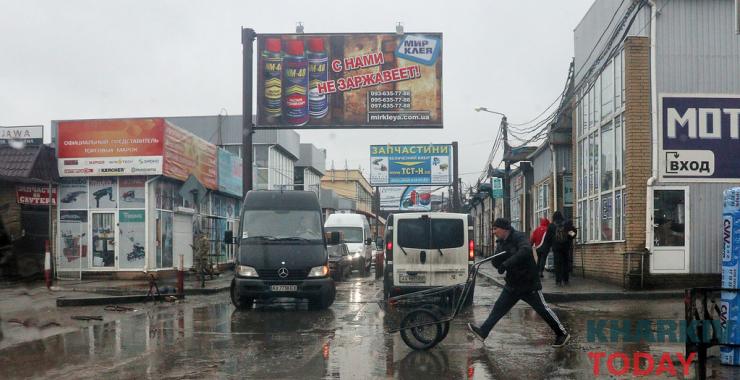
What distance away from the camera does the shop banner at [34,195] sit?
2207 cm

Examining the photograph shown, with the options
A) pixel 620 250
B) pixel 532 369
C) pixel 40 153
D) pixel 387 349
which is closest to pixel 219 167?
pixel 40 153

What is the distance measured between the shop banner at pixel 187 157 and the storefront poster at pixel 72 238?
3096 mm

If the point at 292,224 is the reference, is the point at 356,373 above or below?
below

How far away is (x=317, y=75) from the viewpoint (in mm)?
23438

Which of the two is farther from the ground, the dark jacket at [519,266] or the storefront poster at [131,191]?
the storefront poster at [131,191]

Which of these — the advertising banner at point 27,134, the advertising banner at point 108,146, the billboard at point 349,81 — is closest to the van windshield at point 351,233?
the billboard at point 349,81

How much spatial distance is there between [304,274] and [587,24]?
1384 cm

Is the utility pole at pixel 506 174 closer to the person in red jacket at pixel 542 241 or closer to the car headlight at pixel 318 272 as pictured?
the person in red jacket at pixel 542 241

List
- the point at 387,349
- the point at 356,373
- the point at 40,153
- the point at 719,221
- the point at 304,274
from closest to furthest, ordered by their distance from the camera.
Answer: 1. the point at 356,373
2. the point at 387,349
3. the point at 304,274
4. the point at 719,221
5. the point at 40,153

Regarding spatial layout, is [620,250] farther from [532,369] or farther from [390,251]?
[532,369]

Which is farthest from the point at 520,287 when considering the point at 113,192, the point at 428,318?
the point at 113,192

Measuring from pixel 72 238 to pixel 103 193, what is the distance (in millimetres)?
1671

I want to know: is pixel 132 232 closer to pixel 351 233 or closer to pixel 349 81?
pixel 349 81

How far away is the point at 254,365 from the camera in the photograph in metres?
8.65
